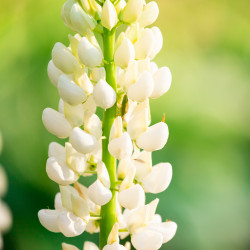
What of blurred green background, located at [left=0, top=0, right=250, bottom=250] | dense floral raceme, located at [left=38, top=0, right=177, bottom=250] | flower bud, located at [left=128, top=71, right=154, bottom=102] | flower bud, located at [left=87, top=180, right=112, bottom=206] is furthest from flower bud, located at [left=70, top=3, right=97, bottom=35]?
blurred green background, located at [left=0, top=0, right=250, bottom=250]

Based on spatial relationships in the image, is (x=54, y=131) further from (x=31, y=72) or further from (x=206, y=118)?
(x=206, y=118)

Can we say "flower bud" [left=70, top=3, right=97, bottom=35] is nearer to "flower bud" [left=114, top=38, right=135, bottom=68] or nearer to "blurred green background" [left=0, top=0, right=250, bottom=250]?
"flower bud" [left=114, top=38, right=135, bottom=68]

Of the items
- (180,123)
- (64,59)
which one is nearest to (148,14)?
(64,59)

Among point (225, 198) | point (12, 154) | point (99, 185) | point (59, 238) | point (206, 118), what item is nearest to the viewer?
point (99, 185)

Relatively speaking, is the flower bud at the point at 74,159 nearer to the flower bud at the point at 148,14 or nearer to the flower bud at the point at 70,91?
the flower bud at the point at 70,91

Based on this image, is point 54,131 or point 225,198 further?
point 225,198

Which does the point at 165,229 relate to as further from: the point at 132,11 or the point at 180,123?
the point at 180,123

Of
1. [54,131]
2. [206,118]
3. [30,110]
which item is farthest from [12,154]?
[54,131]
